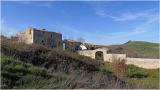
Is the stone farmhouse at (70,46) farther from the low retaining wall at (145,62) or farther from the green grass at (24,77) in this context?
the green grass at (24,77)

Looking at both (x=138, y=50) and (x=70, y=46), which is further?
(x=138, y=50)

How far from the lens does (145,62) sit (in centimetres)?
3228

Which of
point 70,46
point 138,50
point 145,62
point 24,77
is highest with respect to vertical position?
point 70,46

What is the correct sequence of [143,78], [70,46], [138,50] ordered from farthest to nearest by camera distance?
1. [138,50]
2. [70,46]
3. [143,78]

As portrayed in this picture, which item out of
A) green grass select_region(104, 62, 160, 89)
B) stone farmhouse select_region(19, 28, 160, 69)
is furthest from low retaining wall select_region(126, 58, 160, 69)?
green grass select_region(104, 62, 160, 89)

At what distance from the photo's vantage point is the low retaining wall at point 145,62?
101ft

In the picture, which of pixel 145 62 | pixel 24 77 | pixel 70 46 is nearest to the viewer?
pixel 24 77

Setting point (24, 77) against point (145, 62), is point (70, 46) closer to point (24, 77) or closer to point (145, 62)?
point (145, 62)

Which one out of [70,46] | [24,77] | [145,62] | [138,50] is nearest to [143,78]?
[145,62]

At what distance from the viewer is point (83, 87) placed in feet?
19.9

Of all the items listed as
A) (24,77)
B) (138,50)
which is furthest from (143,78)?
(138,50)

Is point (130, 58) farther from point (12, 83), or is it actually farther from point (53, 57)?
point (12, 83)

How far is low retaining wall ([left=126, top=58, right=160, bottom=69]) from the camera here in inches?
1209

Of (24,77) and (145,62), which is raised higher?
(24,77)
